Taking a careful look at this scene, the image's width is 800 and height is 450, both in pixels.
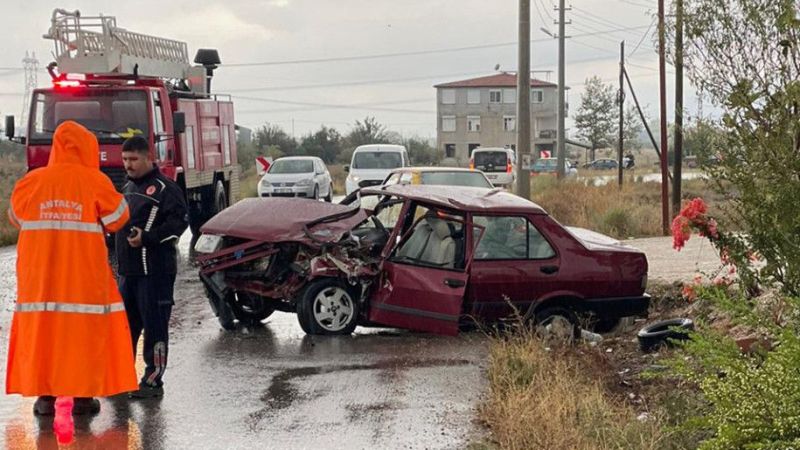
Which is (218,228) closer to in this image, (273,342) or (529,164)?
(273,342)

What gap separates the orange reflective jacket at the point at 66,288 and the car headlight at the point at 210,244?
4.04 m

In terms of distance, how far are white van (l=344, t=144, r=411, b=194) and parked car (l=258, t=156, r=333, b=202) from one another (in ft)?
3.58

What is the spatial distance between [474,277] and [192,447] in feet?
14.6

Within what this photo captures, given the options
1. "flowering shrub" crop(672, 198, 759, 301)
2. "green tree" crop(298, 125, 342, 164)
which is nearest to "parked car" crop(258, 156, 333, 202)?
"flowering shrub" crop(672, 198, 759, 301)

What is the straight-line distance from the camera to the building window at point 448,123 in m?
120

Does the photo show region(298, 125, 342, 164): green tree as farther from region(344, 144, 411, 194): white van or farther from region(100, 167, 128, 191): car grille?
region(100, 167, 128, 191): car grille

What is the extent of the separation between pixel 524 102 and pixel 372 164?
914 cm

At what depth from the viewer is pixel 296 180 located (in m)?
32.4

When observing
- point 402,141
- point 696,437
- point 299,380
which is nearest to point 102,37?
point 299,380

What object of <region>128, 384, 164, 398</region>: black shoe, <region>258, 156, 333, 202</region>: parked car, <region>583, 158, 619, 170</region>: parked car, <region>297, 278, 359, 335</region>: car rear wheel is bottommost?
<region>583, 158, 619, 170</region>: parked car

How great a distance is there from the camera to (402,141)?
8369cm

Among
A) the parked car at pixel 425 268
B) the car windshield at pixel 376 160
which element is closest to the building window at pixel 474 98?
the car windshield at pixel 376 160

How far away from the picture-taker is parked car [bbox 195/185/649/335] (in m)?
10.9


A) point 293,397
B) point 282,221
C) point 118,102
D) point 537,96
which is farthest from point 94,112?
point 537,96
